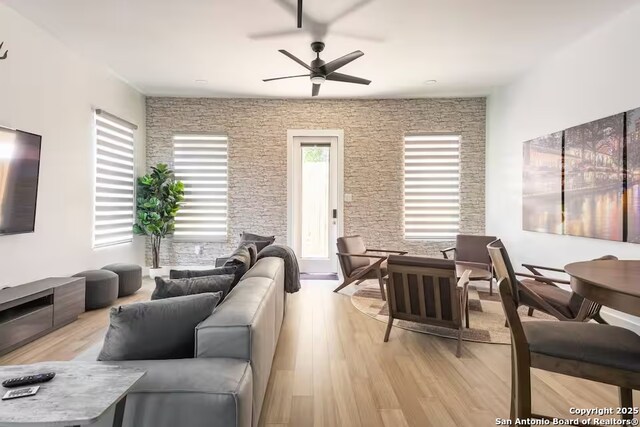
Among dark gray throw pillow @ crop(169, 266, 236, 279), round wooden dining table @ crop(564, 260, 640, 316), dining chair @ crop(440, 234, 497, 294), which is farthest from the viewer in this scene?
dining chair @ crop(440, 234, 497, 294)

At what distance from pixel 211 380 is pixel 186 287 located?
733mm

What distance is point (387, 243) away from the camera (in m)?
5.98

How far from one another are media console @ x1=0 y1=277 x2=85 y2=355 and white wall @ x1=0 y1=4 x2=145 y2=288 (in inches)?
11.7

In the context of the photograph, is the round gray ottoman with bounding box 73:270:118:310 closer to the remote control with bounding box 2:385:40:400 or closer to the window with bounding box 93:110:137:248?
the window with bounding box 93:110:137:248

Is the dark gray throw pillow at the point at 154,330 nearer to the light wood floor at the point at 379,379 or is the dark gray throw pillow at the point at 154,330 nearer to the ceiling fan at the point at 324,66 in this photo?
the light wood floor at the point at 379,379

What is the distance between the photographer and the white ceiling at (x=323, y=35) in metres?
3.23

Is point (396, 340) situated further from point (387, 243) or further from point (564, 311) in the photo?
point (387, 243)

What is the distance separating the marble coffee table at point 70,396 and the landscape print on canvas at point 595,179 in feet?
13.3

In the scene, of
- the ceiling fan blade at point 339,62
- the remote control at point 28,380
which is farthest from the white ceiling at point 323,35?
the remote control at point 28,380

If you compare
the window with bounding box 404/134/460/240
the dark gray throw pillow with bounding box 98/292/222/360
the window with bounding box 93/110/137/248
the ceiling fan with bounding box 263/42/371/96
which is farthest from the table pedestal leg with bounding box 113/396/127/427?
the window with bounding box 404/134/460/240

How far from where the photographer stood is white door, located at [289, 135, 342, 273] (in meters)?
6.05

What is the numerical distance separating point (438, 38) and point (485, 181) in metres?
2.91

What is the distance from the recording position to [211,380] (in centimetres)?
135

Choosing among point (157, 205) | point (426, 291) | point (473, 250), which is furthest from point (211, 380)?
point (157, 205)
